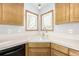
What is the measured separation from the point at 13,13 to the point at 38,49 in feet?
1.45

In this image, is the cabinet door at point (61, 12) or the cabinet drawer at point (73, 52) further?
the cabinet door at point (61, 12)

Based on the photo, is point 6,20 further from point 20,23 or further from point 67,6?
point 67,6

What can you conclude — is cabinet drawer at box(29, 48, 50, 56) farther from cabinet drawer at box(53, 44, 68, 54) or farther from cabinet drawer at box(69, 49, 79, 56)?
cabinet drawer at box(69, 49, 79, 56)

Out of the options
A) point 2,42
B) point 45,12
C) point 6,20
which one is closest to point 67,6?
point 45,12

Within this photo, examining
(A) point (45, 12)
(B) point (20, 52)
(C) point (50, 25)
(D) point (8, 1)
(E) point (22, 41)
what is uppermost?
(D) point (8, 1)

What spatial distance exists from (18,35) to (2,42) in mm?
180

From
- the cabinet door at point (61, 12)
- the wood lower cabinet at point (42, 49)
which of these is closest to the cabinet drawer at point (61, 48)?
the wood lower cabinet at point (42, 49)

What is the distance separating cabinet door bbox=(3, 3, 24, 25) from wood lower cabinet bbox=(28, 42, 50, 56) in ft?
0.87

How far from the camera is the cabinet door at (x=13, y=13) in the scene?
1413 mm

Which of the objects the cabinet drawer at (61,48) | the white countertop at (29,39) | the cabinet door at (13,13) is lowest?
the cabinet drawer at (61,48)

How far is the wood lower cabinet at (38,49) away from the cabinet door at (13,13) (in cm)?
26

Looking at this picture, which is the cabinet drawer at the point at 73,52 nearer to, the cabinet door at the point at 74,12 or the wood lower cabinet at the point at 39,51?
the wood lower cabinet at the point at 39,51

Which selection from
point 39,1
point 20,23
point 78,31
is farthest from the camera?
point 78,31

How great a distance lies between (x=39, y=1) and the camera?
4.42 ft
